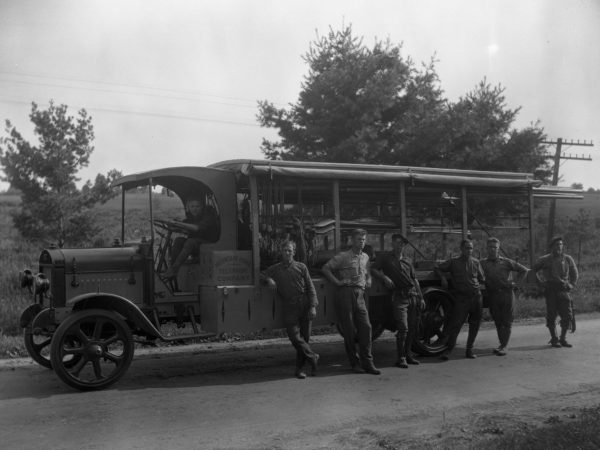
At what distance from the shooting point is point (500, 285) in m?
9.88

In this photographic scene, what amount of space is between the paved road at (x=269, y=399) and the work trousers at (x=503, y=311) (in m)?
0.30

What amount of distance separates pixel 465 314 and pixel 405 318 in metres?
1.29

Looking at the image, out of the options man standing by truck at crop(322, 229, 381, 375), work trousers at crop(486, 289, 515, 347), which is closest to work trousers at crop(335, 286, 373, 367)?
man standing by truck at crop(322, 229, 381, 375)

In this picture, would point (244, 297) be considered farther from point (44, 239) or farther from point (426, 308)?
point (44, 239)

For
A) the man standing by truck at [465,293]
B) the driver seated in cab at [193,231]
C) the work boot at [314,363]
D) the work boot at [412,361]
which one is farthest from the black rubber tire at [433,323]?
the driver seated in cab at [193,231]

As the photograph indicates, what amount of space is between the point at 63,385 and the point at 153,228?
204cm

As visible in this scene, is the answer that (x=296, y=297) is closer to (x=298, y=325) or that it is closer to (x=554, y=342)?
(x=298, y=325)

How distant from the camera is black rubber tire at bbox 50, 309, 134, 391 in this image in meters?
7.13

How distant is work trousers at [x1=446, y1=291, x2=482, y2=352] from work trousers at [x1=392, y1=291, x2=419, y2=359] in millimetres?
824

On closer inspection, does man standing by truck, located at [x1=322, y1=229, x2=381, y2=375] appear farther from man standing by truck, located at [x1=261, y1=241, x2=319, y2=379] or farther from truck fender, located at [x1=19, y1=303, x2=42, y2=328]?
truck fender, located at [x1=19, y1=303, x2=42, y2=328]

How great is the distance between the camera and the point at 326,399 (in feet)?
22.3

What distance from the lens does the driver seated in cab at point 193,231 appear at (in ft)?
27.2

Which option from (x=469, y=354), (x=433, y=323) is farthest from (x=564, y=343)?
(x=433, y=323)

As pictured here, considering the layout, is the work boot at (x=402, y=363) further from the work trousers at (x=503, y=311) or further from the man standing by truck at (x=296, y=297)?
the work trousers at (x=503, y=311)
